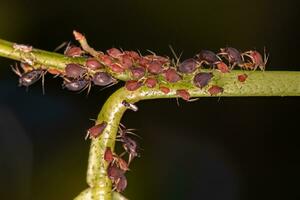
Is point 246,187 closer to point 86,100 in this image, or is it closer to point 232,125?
point 232,125

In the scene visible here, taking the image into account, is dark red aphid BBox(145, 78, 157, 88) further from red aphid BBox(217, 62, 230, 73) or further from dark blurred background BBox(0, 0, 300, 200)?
dark blurred background BBox(0, 0, 300, 200)

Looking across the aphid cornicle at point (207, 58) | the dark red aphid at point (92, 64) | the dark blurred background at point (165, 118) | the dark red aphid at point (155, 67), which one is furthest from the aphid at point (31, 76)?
the dark blurred background at point (165, 118)

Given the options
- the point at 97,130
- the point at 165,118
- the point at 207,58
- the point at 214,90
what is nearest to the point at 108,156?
the point at 97,130

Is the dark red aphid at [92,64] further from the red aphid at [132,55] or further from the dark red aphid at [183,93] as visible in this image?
the dark red aphid at [183,93]

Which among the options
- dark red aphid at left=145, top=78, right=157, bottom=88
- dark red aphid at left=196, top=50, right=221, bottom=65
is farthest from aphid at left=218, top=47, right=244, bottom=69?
dark red aphid at left=145, top=78, right=157, bottom=88

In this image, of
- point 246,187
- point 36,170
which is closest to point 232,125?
point 246,187
